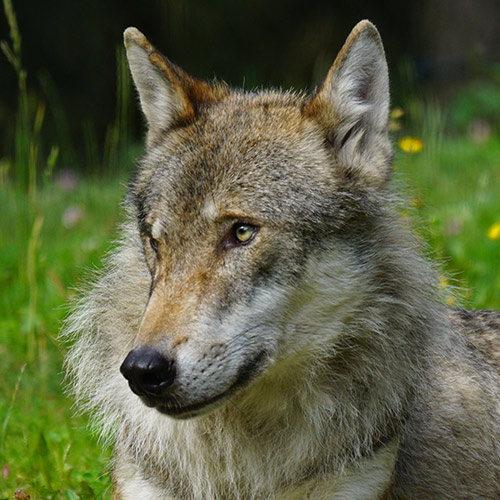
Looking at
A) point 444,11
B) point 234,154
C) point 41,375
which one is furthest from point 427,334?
point 444,11

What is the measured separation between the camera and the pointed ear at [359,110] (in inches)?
131

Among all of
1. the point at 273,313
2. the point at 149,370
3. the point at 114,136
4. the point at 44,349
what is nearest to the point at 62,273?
the point at 44,349

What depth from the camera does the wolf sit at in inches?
118

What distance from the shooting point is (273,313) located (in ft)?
10.0

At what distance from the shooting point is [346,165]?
11.0 feet

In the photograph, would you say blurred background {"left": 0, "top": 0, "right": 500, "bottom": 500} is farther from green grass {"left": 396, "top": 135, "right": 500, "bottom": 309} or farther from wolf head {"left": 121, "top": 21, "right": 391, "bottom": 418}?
wolf head {"left": 121, "top": 21, "right": 391, "bottom": 418}

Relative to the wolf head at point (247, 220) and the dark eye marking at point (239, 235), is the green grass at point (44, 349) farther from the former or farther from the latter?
the dark eye marking at point (239, 235)

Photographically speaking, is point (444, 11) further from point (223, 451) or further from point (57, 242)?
point (223, 451)

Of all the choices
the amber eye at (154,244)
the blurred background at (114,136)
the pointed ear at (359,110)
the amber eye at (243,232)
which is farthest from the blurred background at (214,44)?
the amber eye at (243,232)

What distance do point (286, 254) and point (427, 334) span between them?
84 cm

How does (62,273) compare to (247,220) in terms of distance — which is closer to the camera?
(247,220)

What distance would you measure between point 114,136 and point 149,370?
104 inches

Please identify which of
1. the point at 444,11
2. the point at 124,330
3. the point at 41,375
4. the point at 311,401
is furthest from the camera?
the point at 444,11

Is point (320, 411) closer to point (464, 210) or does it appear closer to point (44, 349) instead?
point (44, 349)
